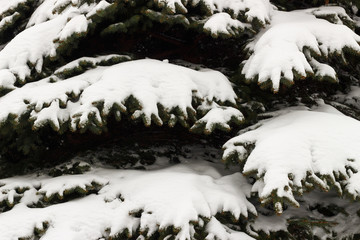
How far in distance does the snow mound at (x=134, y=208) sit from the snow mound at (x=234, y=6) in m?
1.30

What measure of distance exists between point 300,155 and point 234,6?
1479mm

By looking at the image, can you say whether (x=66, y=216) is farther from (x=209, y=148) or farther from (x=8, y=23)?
(x=8, y=23)

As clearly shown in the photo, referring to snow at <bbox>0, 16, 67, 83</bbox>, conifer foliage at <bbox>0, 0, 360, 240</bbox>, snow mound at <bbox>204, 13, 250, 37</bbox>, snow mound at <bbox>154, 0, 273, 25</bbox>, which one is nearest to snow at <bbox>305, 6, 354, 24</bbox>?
conifer foliage at <bbox>0, 0, 360, 240</bbox>

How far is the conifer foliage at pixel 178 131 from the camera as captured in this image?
2.29 meters

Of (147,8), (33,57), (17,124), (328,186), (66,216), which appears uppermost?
(147,8)

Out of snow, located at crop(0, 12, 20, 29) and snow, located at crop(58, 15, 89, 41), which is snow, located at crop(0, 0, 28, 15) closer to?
snow, located at crop(0, 12, 20, 29)

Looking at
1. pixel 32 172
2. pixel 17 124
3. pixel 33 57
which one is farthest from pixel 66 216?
pixel 33 57

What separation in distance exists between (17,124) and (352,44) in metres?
2.51

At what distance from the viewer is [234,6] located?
3072 millimetres

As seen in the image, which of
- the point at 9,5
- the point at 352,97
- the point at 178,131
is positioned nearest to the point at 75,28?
the point at 178,131

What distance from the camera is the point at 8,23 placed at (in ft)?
12.8

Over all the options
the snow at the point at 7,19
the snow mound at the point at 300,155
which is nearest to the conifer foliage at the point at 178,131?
the snow mound at the point at 300,155

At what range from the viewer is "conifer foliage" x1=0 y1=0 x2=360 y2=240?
2291 mm

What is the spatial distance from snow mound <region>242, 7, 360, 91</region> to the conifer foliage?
11mm
